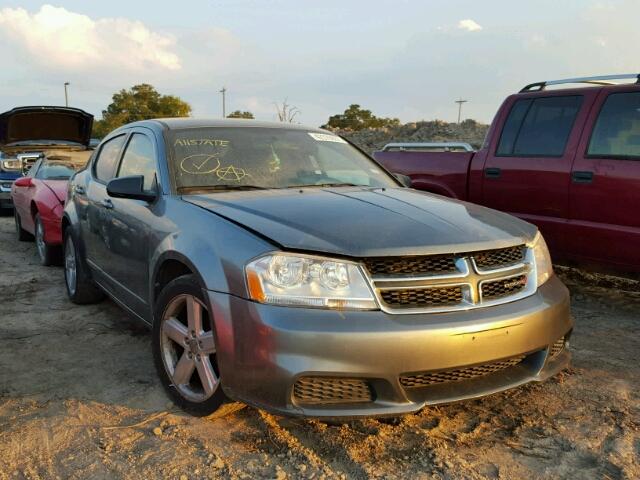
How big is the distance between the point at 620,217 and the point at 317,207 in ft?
9.18

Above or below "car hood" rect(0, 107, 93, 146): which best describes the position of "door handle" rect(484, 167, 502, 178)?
below

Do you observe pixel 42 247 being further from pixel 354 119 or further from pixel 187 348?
pixel 354 119

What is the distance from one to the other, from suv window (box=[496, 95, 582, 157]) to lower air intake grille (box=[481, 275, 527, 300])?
2593 mm

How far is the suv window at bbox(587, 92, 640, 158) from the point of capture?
466 centimetres

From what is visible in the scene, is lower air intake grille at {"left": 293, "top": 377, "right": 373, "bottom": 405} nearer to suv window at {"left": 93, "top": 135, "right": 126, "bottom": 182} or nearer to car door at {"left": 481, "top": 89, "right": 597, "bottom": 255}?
suv window at {"left": 93, "top": 135, "right": 126, "bottom": 182}

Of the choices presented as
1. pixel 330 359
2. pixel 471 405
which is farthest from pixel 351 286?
pixel 471 405

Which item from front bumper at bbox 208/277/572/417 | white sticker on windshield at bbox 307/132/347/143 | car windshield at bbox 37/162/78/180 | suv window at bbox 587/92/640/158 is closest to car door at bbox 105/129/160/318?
front bumper at bbox 208/277/572/417

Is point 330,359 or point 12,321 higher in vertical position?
point 330,359

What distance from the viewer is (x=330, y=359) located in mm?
2420

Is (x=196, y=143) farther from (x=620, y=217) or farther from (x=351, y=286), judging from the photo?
(x=620, y=217)

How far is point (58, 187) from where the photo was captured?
7.09 meters

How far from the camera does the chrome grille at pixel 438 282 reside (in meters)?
2.54

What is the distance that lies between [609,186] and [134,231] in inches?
139

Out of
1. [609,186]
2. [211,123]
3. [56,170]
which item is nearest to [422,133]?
[56,170]
